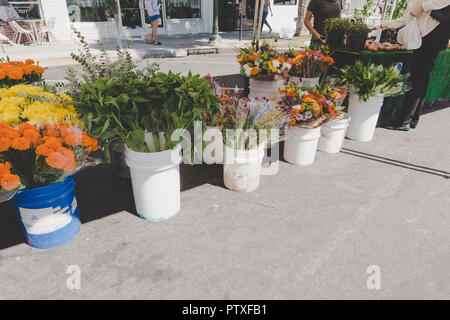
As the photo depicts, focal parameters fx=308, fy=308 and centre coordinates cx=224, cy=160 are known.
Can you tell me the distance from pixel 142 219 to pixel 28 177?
972 mm

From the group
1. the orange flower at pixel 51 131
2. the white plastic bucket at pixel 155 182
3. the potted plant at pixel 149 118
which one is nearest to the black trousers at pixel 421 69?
the potted plant at pixel 149 118

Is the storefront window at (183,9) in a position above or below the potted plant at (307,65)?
above

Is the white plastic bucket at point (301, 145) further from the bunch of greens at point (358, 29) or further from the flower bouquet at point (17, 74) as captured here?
the flower bouquet at point (17, 74)

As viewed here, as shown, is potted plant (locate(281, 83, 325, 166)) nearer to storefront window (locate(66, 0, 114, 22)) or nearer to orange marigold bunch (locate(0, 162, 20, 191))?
orange marigold bunch (locate(0, 162, 20, 191))

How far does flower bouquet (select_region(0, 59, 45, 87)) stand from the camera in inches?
114

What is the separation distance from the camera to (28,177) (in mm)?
2082

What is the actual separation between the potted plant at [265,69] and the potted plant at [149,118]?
1746 millimetres

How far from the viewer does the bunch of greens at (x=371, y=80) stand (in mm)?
3984

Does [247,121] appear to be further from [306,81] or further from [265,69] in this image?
[306,81]

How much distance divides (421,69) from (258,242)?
3733 mm

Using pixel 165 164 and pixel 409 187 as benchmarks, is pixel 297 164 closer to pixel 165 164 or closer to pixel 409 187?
pixel 409 187

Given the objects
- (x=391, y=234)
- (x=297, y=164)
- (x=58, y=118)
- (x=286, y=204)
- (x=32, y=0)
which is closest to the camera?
(x=58, y=118)
